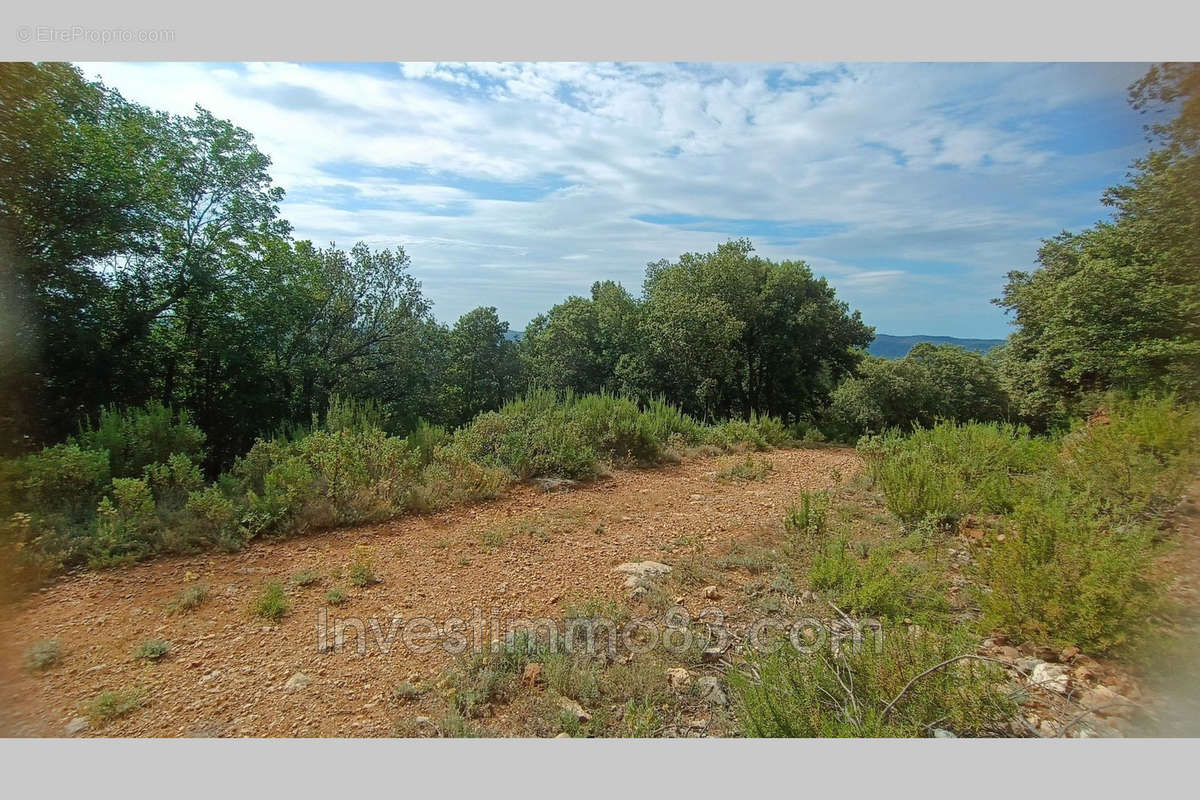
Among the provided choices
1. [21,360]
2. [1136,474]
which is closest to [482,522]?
[21,360]

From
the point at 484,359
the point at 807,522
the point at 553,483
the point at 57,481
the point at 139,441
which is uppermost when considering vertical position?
the point at 484,359

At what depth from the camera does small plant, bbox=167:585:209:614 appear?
9.86 ft

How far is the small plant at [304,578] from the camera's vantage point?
3.39m

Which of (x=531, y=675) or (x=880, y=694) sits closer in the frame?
(x=880, y=694)

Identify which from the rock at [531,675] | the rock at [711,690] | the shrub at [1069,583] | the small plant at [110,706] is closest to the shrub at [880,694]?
the rock at [711,690]

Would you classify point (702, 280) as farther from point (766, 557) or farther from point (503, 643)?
point (503, 643)

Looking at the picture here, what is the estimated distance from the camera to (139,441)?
15.5ft

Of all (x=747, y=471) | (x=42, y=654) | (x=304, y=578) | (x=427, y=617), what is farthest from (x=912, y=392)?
(x=42, y=654)

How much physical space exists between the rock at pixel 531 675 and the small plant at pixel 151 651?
1800 millimetres

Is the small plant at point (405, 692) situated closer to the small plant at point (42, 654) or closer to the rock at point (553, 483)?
the small plant at point (42, 654)

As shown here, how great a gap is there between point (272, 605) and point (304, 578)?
0.46 metres

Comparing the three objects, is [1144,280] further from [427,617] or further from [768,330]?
[768,330]

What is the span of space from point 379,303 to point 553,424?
761 cm

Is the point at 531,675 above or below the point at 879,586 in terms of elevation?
below
